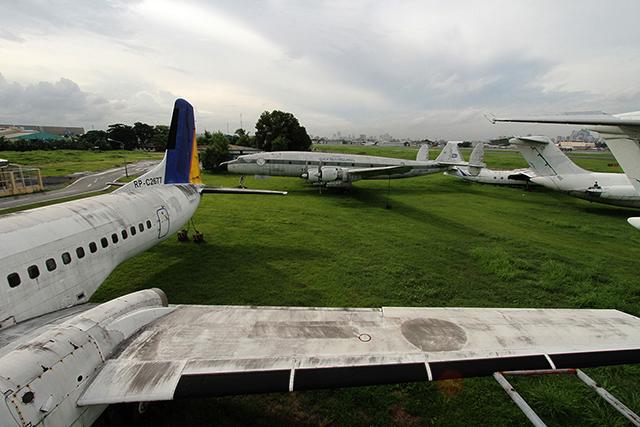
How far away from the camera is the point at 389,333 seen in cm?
445

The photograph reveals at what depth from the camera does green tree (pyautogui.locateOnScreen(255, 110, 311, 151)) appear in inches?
1869

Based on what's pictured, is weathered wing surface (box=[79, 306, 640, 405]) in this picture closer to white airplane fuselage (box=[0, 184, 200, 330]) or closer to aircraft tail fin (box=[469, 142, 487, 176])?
white airplane fuselage (box=[0, 184, 200, 330])

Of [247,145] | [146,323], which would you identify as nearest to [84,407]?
[146,323]

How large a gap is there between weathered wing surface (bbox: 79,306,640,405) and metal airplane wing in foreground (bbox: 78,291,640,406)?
0.05 ft

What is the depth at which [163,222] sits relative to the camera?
9.20 metres

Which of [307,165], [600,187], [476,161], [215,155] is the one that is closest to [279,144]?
[215,155]

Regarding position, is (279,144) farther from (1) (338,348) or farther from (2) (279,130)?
(1) (338,348)

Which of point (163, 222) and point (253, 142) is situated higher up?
point (253, 142)

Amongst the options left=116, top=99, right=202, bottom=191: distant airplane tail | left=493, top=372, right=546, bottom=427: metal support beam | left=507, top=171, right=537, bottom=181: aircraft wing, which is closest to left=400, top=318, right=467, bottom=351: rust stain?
left=493, top=372, right=546, bottom=427: metal support beam

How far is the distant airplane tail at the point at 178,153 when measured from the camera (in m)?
11.3

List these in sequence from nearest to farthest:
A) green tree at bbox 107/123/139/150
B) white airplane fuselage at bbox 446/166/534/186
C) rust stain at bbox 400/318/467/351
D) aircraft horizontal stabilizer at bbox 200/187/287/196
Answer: rust stain at bbox 400/318/467/351
aircraft horizontal stabilizer at bbox 200/187/287/196
white airplane fuselage at bbox 446/166/534/186
green tree at bbox 107/123/139/150

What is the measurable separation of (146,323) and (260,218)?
1112cm

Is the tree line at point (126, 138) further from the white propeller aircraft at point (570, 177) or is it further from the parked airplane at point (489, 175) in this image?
the white propeller aircraft at point (570, 177)

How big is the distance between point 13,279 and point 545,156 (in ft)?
85.2
